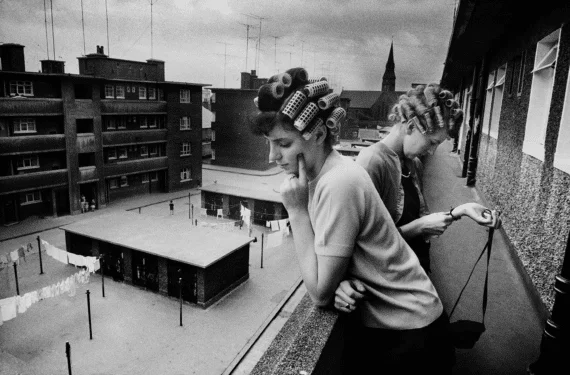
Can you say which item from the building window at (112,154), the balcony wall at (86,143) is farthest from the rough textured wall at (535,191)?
the building window at (112,154)

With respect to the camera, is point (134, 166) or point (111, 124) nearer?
point (111, 124)

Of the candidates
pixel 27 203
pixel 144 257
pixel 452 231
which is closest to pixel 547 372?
pixel 452 231

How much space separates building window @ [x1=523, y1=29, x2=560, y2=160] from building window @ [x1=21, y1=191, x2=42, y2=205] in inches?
1122

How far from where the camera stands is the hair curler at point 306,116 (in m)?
2.05

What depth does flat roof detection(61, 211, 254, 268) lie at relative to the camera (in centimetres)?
1609

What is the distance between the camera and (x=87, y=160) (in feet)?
93.2

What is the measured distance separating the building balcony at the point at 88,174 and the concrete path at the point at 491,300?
85.7 ft

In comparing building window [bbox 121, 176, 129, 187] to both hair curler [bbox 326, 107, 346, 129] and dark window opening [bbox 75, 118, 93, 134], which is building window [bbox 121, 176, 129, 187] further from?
hair curler [bbox 326, 107, 346, 129]

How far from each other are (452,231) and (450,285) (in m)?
2.29

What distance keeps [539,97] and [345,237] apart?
21.3 ft

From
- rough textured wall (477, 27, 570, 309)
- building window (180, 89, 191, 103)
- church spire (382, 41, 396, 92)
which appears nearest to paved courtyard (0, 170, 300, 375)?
rough textured wall (477, 27, 570, 309)

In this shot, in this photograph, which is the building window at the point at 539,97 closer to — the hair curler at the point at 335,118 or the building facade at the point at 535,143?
the building facade at the point at 535,143

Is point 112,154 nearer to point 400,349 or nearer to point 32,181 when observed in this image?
point 32,181

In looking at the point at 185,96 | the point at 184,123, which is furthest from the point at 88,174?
the point at 185,96
